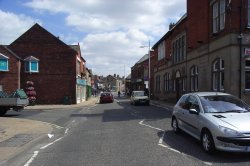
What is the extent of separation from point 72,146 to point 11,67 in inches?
1358

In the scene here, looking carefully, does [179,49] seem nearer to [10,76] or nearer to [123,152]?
[10,76]

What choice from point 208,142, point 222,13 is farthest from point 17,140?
point 222,13

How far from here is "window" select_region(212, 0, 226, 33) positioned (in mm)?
27562

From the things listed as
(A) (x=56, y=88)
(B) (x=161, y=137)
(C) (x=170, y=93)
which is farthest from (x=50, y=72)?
(B) (x=161, y=137)

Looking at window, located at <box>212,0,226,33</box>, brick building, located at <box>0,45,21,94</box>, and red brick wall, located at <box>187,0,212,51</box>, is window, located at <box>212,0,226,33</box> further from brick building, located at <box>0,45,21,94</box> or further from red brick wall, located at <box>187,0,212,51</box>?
brick building, located at <box>0,45,21,94</box>

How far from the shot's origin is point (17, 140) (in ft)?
46.7

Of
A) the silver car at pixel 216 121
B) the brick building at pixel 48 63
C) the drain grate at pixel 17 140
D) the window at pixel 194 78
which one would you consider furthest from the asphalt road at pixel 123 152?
the brick building at pixel 48 63

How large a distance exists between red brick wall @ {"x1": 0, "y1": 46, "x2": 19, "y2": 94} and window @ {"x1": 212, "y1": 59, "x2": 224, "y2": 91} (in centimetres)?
2452

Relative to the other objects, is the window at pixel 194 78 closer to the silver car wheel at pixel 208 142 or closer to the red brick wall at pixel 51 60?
the red brick wall at pixel 51 60

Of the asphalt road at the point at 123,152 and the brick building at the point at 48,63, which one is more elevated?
the brick building at the point at 48,63

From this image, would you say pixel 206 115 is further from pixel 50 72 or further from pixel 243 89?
pixel 50 72

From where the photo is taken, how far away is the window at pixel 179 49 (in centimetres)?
Answer: 4088

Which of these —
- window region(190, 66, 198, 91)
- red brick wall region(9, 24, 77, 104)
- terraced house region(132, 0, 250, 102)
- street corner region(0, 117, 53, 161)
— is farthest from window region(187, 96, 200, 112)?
red brick wall region(9, 24, 77, 104)

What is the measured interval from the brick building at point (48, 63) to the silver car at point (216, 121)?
34.4m
